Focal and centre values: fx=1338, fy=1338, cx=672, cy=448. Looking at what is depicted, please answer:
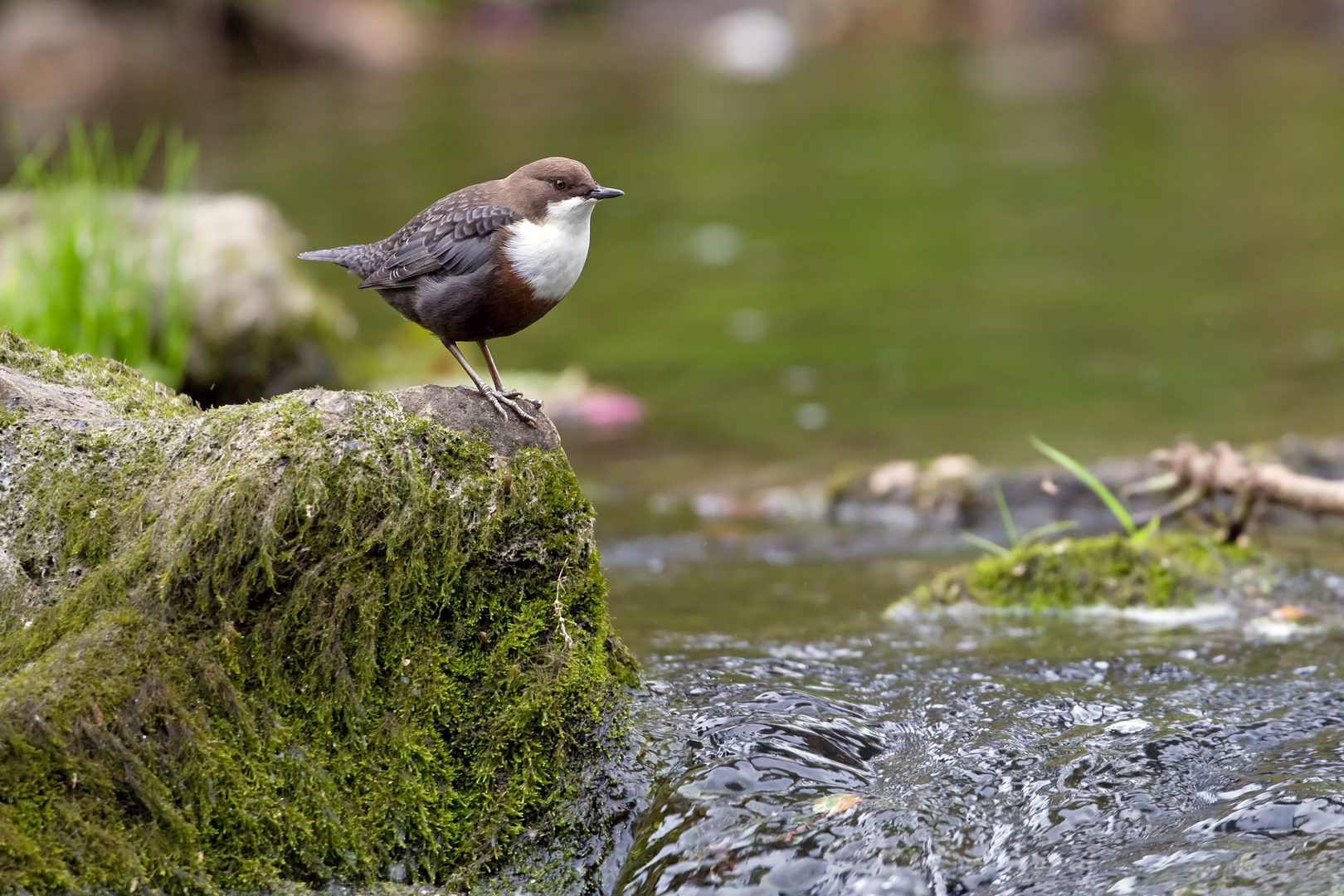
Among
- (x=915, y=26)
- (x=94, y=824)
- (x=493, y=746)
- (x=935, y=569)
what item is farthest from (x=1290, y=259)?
(x=915, y=26)

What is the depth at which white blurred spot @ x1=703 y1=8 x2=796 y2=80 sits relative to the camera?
87.7 feet

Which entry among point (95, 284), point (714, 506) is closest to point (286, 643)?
point (714, 506)

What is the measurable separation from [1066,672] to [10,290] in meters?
4.85

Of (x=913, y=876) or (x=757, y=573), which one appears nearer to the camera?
(x=913, y=876)

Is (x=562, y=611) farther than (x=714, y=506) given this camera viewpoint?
No

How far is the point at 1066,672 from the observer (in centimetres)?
376

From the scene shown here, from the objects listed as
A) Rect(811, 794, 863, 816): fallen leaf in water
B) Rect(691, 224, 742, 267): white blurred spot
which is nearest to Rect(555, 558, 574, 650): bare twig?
Rect(811, 794, 863, 816): fallen leaf in water

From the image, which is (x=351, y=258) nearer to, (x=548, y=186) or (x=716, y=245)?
(x=548, y=186)

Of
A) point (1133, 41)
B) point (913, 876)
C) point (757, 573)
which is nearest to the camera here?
point (913, 876)

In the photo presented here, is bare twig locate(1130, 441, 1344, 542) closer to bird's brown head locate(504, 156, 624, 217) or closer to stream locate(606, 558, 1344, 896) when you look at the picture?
stream locate(606, 558, 1344, 896)

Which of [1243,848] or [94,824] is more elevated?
[94,824]

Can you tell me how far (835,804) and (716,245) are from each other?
30.9 feet

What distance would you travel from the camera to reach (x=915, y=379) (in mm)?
8039

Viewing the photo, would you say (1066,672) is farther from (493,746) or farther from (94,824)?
(94,824)
